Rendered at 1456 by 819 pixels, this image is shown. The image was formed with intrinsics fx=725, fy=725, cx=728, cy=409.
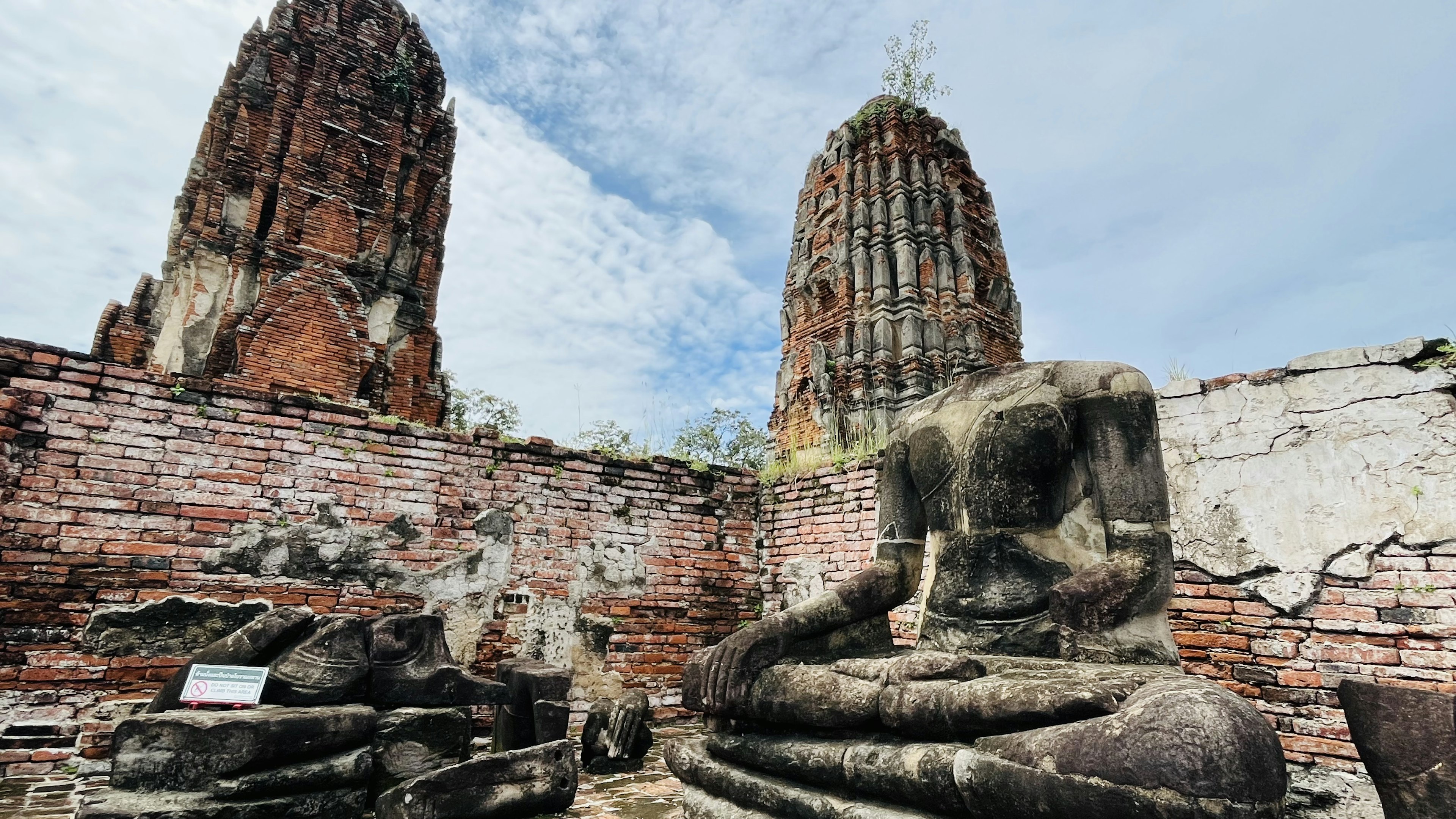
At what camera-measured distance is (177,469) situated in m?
4.44

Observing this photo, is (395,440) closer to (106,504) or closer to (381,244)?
(106,504)

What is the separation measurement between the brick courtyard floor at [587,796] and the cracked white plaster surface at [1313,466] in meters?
3.29

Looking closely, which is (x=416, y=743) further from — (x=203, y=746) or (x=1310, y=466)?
(x=1310, y=466)

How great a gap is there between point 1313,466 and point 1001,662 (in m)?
2.60

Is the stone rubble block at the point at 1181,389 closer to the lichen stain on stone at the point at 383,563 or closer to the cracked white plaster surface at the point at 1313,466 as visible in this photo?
the cracked white plaster surface at the point at 1313,466

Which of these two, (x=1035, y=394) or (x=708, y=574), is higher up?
(x=1035, y=394)

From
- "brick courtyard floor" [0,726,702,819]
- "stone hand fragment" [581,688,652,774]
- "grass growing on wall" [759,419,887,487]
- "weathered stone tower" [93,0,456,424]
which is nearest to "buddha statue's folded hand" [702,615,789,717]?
"brick courtyard floor" [0,726,702,819]

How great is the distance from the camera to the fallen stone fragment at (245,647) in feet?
10.9

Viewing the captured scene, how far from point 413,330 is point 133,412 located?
312 inches

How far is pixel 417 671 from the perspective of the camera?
151 inches

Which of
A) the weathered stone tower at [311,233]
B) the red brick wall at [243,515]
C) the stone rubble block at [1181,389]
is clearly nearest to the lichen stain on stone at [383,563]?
the red brick wall at [243,515]

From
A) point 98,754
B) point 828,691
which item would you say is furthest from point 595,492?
point 828,691

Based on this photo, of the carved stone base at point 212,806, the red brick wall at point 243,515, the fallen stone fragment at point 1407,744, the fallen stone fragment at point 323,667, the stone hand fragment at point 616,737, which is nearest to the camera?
the fallen stone fragment at point 1407,744

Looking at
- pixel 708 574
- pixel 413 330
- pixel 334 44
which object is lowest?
pixel 708 574
